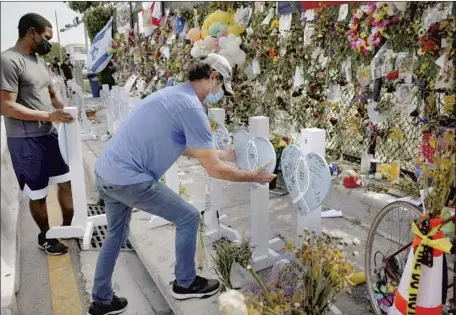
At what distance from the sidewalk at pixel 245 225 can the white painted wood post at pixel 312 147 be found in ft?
2.17

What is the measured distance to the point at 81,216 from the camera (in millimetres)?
4109

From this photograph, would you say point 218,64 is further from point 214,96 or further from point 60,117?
point 60,117

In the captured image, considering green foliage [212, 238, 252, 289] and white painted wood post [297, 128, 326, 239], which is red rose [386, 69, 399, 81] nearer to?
white painted wood post [297, 128, 326, 239]

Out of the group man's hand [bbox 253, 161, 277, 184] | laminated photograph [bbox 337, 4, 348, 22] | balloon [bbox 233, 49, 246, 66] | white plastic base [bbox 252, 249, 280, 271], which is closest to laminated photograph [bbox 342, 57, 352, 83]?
laminated photograph [bbox 337, 4, 348, 22]

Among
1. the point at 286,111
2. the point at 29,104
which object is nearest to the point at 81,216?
the point at 29,104

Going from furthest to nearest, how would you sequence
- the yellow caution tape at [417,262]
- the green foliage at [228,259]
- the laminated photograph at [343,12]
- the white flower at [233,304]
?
the laminated photograph at [343,12]
the green foliage at [228,259]
the yellow caution tape at [417,262]
the white flower at [233,304]

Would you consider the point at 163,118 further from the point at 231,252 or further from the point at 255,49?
the point at 255,49

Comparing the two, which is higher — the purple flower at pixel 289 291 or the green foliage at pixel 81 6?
the green foliage at pixel 81 6

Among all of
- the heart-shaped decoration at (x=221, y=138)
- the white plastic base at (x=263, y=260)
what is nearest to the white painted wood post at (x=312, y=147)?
the white plastic base at (x=263, y=260)

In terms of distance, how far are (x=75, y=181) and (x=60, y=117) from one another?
0.75 metres

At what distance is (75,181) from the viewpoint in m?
3.95

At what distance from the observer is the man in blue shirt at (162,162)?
244 cm

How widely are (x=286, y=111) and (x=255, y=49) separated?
3.47 feet

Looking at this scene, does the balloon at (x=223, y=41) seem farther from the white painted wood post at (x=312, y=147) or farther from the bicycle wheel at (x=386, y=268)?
the bicycle wheel at (x=386, y=268)
